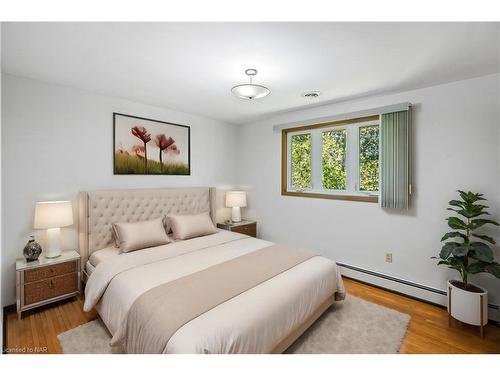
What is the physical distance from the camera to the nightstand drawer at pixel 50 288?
2211mm

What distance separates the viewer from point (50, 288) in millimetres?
2316

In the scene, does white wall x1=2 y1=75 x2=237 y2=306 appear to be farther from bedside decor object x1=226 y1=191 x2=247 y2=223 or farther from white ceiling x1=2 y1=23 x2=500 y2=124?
bedside decor object x1=226 y1=191 x2=247 y2=223

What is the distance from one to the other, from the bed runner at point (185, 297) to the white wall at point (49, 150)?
1781mm

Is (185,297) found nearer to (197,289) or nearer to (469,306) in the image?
(197,289)

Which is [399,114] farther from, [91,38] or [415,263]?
[91,38]

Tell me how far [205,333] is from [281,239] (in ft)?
9.09

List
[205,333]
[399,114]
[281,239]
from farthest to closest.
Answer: [281,239]
[399,114]
[205,333]

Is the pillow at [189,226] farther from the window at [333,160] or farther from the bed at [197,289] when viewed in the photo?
the window at [333,160]

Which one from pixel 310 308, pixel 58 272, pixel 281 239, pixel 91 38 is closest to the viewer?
pixel 91 38

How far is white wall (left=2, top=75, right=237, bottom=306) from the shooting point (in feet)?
7.63

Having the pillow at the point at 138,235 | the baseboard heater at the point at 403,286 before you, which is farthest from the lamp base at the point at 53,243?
the baseboard heater at the point at 403,286

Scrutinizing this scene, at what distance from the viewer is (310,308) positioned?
194 cm

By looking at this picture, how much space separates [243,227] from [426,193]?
260 centimetres
